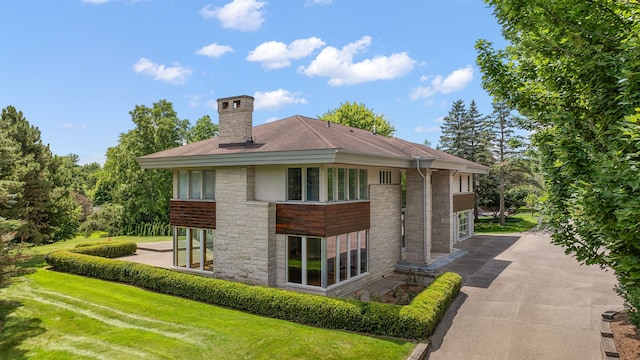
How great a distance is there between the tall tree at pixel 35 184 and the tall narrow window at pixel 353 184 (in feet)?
62.3

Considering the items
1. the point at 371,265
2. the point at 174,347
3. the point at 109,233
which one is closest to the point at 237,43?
the point at 371,265

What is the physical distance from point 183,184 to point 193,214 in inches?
61.4

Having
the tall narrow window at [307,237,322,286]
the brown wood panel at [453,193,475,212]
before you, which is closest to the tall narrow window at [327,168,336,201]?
the tall narrow window at [307,237,322,286]

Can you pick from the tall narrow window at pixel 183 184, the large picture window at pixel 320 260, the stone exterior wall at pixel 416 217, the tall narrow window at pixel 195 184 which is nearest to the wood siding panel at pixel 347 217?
the large picture window at pixel 320 260

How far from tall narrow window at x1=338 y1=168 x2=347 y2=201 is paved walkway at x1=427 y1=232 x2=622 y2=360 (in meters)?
5.46

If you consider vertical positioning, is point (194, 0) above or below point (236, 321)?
above

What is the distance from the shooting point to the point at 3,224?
1015 centimetres

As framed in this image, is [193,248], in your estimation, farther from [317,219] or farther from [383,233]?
[383,233]

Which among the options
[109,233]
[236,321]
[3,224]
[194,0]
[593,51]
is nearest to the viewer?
[593,51]

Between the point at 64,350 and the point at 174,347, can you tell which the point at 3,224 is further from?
the point at 174,347

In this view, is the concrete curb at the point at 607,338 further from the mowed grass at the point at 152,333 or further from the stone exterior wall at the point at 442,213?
the stone exterior wall at the point at 442,213

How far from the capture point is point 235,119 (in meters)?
16.1

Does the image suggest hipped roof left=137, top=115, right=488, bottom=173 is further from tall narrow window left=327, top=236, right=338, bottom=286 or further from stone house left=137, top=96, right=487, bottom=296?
tall narrow window left=327, top=236, right=338, bottom=286

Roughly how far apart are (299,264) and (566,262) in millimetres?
15269
